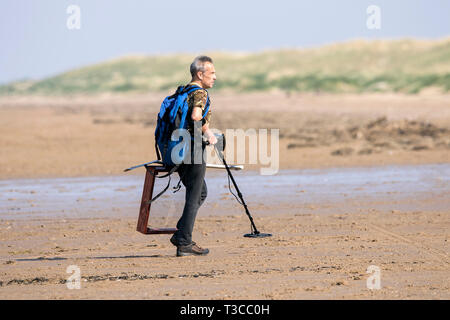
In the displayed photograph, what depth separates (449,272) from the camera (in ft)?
22.1

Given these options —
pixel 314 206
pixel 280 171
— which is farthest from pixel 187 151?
pixel 280 171

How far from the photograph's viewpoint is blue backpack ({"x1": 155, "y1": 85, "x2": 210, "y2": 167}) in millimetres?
7219

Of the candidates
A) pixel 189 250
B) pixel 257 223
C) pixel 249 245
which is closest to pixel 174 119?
pixel 189 250

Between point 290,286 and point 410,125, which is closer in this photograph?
point 290,286

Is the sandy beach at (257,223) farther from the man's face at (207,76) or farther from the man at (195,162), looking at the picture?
the man's face at (207,76)

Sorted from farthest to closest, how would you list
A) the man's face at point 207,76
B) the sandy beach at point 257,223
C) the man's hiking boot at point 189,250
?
the man's hiking boot at point 189,250 → the man's face at point 207,76 → the sandy beach at point 257,223

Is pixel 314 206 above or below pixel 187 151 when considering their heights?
below

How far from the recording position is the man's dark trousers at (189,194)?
741cm

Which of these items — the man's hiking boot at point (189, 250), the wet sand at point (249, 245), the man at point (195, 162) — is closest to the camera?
the wet sand at point (249, 245)

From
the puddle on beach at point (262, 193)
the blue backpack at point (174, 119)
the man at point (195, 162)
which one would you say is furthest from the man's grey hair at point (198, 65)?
the puddle on beach at point (262, 193)

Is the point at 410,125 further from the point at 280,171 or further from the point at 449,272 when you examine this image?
the point at 449,272

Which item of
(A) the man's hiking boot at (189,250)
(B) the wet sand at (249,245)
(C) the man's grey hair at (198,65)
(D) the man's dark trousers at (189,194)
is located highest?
(C) the man's grey hair at (198,65)

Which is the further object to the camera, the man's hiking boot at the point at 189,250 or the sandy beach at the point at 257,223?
the man's hiking boot at the point at 189,250

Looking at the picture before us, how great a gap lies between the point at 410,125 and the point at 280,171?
319 inches
